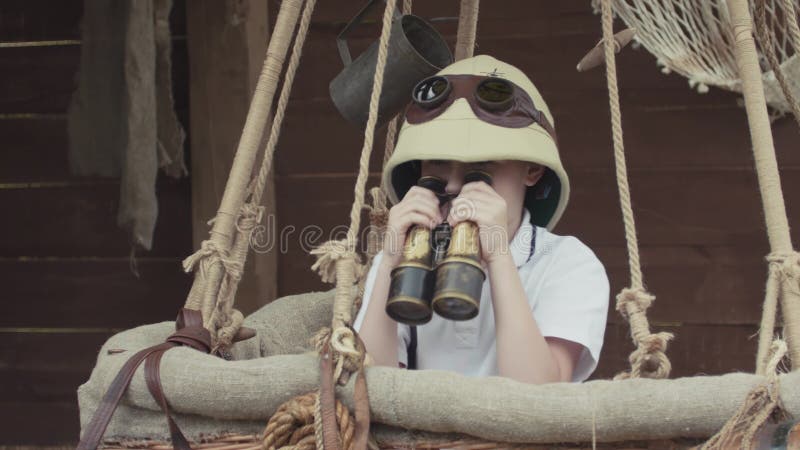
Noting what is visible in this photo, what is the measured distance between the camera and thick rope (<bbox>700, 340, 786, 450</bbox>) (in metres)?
0.79

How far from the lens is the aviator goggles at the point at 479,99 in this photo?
121 centimetres

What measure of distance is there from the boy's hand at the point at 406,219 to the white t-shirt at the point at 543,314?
0.11 meters

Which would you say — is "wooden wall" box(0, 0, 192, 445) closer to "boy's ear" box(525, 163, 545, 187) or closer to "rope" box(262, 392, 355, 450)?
"boy's ear" box(525, 163, 545, 187)

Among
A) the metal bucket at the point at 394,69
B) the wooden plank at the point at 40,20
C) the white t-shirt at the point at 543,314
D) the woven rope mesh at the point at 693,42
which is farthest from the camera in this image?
the wooden plank at the point at 40,20

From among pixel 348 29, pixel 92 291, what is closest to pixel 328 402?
pixel 348 29

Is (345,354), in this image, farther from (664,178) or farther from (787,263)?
(664,178)

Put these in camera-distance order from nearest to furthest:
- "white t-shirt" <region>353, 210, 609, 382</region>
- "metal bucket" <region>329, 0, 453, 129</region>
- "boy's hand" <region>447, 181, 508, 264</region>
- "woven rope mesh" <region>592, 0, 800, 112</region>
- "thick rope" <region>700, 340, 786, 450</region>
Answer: "thick rope" <region>700, 340, 786, 450</region>
"boy's hand" <region>447, 181, 508, 264</region>
"white t-shirt" <region>353, 210, 609, 382</region>
"metal bucket" <region>329, 0, 453, 129</region>
"woven rope mesh" <region>592, 0, 800, 112</region>

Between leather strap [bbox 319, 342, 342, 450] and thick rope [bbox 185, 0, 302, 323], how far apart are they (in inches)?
13.8

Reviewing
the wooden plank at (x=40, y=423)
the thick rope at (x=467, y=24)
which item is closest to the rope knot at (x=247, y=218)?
the thick rope at (x=467, y=24)

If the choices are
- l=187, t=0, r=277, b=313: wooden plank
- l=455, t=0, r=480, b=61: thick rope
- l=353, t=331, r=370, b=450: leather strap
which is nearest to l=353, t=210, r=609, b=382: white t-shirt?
l=353, t=331, r=370, b=450: leather strap

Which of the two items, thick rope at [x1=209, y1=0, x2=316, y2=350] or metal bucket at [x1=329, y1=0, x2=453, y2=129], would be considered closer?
thick rope at [x1=209, y1=0, x2=316, y2=350]

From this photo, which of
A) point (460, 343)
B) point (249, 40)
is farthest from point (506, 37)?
point (460, 343)

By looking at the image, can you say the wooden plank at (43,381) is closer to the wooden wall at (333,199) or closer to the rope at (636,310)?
the wooden wall at (333,199)

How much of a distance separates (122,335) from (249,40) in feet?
3.85
